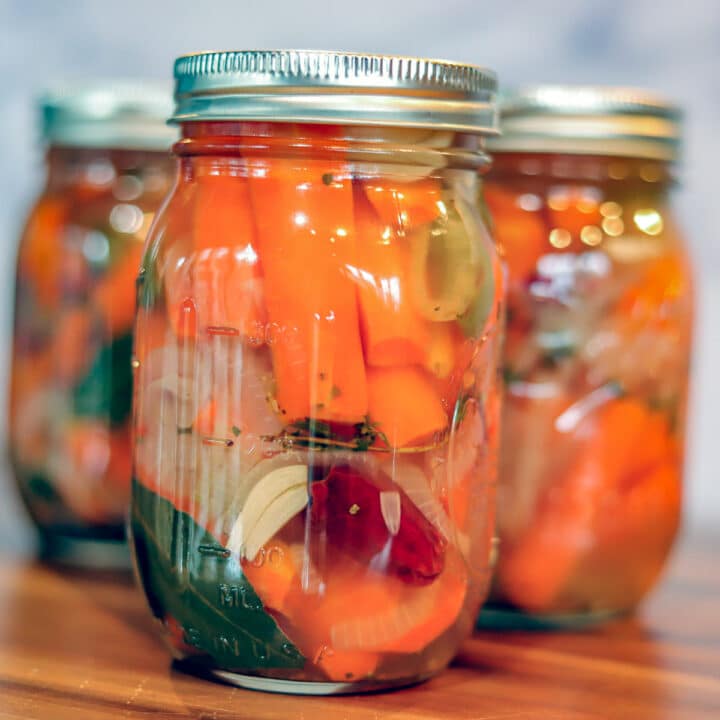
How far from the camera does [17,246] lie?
100cm

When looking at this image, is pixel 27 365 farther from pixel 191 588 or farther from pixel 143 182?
pixel 191 588

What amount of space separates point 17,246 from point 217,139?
344 mm

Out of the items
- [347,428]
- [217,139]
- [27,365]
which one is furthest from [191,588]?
[27,365]

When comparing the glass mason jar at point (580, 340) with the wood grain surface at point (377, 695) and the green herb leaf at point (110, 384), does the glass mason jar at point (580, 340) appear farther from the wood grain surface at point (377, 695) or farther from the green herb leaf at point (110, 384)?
the green herb leaf at point (110, 384)

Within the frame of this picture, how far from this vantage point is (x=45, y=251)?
968mm

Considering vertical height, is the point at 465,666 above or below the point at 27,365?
below

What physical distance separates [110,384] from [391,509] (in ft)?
1.14

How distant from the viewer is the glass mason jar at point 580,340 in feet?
2.75

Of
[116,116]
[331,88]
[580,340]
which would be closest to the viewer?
[331,88]

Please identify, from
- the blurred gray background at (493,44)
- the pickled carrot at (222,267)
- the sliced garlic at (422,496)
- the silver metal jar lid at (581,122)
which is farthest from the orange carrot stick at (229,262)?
the blurred gray background at (493,44)

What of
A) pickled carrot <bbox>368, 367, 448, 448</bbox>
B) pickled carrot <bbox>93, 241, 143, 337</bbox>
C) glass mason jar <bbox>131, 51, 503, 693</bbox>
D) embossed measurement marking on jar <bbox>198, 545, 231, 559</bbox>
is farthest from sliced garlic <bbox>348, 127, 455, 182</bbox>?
pickled carrot <bbox>93, 241, 143, 337</bbox>

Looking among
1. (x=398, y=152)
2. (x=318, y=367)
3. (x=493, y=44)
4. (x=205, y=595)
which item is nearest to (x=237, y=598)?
(x=205, y=595)

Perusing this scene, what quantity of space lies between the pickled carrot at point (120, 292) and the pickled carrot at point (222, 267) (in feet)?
0.81

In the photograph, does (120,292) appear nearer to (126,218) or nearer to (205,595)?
(126,218)
